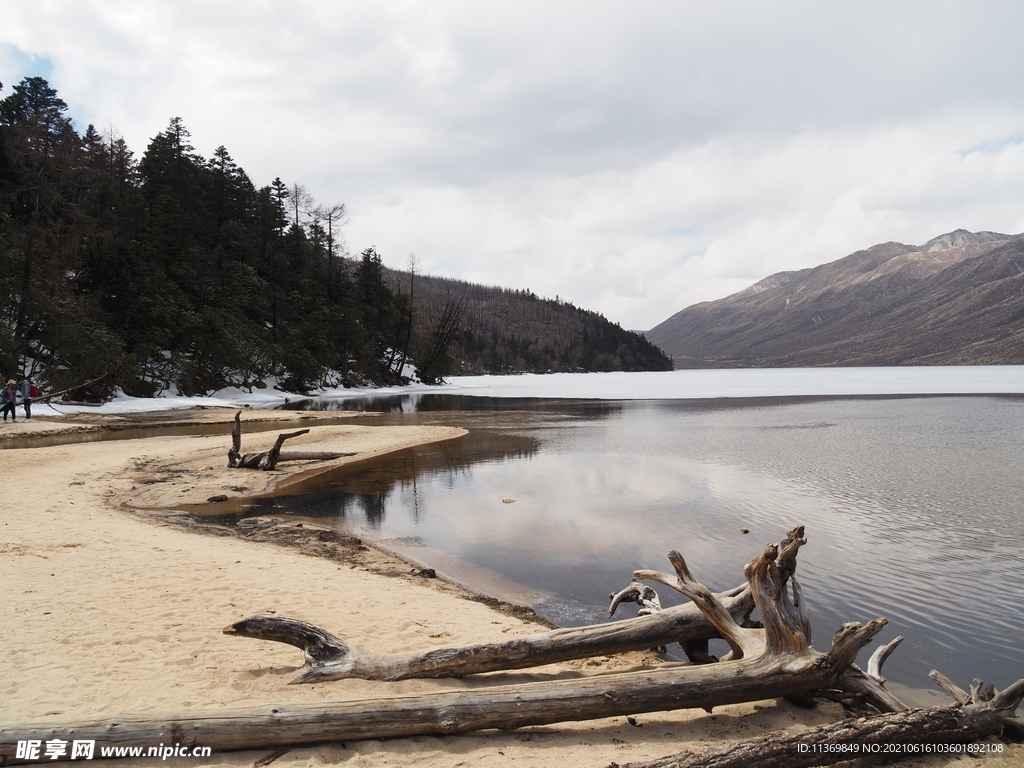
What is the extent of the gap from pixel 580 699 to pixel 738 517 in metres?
9.09

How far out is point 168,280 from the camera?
149ft

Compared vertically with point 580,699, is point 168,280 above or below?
above

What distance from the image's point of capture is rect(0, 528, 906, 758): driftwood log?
3990 millimetres

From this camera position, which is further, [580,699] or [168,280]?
[168,280]

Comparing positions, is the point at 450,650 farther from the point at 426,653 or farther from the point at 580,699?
the point at 580,699

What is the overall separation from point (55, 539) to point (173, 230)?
47251 mm

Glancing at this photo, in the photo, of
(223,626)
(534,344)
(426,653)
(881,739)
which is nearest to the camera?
(881,739)

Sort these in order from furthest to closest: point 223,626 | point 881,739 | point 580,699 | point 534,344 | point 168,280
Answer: point 534,344
point 168,280
point 223,626
point 580,699
point 881,739

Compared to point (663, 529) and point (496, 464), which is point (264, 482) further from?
point (663, 529)

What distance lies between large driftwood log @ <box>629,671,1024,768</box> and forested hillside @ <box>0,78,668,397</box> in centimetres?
3756

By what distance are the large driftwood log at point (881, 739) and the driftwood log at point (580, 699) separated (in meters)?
0.43

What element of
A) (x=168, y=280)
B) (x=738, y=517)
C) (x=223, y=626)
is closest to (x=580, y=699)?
(x=223, y=626)

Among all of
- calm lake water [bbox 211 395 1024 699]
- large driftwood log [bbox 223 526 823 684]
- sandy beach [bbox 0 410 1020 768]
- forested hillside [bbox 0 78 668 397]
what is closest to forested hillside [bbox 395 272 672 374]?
forested hillside [bbox 0 78 668 397]

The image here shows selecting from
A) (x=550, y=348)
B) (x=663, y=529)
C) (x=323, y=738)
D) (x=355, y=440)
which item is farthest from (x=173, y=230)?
(x=550, y=348)
